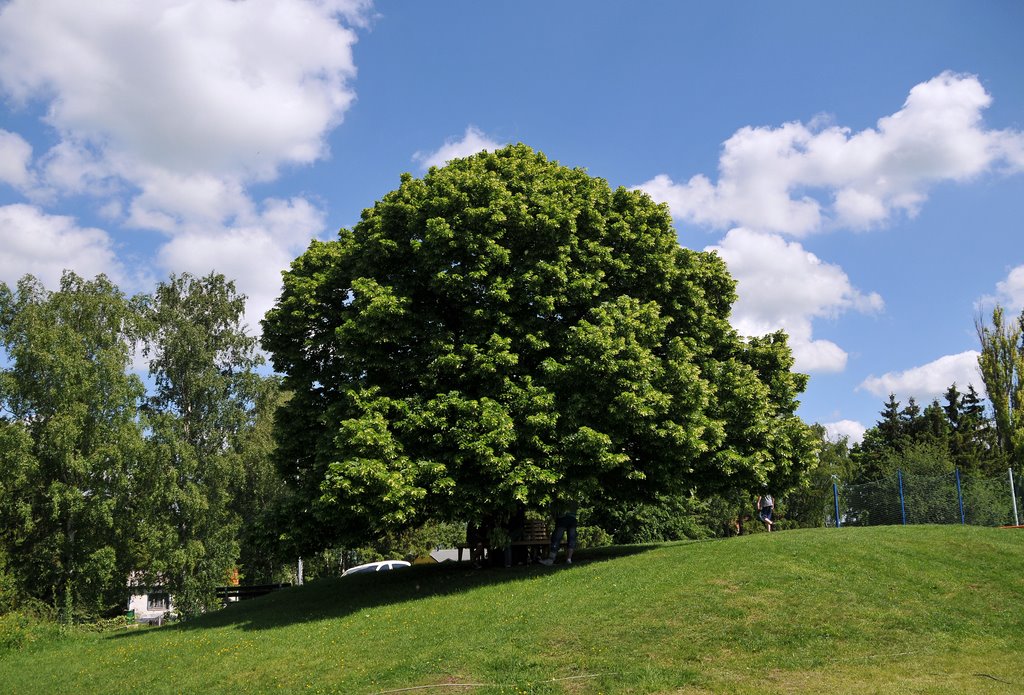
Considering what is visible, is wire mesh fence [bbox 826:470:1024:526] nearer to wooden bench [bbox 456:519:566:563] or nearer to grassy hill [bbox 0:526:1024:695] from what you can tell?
grassy hill [bbox 0:526:1024:695]

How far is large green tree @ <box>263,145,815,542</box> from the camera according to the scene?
61.4 feet

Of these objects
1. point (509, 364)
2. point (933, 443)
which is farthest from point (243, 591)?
point (933, 443)

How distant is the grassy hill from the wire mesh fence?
32.1 ft

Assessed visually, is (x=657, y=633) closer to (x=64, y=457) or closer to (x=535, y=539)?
(x=535, y=539)

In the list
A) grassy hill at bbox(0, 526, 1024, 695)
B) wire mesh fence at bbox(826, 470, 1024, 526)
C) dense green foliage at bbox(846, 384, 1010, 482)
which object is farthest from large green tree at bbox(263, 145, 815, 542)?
dense green foliage at bbox(846, 384, 1010, 482)

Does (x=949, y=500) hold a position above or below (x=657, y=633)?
above

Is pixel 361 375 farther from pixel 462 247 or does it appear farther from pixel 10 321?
pixel 10 321

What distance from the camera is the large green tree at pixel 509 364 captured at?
18.7 m

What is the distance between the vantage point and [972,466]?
50.4 metres

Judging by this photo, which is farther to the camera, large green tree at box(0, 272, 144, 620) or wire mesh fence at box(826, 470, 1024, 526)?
large green tree at box(0, 272, 144, 620)

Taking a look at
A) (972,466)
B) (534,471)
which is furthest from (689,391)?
(972,466)

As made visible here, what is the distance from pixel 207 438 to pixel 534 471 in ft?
92.4

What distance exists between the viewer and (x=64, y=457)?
31.9 meters

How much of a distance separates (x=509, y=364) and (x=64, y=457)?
77.0 feet
